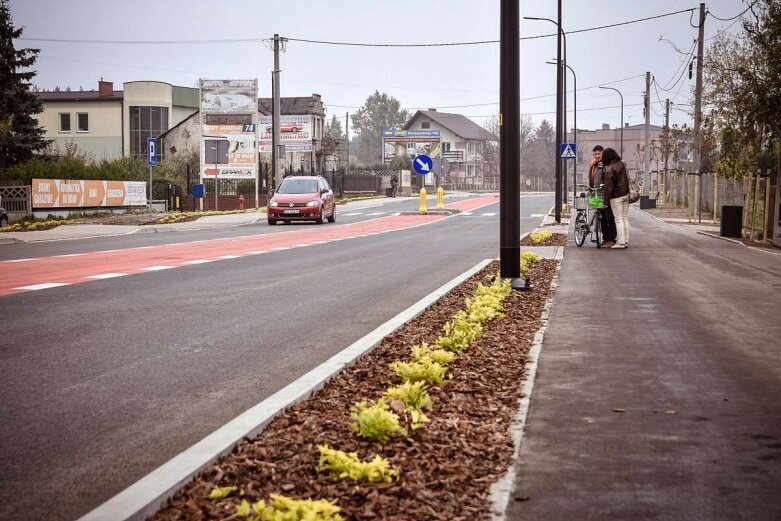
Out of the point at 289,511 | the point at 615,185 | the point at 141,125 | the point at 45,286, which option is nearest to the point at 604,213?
the point at 615,185

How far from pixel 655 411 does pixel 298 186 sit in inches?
1143

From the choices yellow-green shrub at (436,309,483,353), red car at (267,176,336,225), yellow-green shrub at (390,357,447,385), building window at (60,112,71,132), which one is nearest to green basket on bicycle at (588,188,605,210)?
yellow-green shrub at (436,309,483,353)

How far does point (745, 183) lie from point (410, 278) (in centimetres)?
1713

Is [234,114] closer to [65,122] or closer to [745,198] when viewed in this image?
[65,122]

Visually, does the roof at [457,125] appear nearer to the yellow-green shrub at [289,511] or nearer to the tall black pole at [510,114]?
the tall black pole at [510,114]

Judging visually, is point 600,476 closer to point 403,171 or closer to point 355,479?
point 355,479

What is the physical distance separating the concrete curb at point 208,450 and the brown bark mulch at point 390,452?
0.05 m

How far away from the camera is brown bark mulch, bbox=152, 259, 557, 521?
374 cm

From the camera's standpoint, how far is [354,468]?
3979 mm

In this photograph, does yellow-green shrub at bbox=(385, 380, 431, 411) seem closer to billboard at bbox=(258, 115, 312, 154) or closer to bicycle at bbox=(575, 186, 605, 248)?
bicycle at bbox=(575, 186, 605, 248)

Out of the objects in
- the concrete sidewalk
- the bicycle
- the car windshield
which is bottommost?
the concrete sidewalk

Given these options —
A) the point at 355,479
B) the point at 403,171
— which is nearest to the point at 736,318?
the point at 355,479

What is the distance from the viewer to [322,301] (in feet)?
35.9

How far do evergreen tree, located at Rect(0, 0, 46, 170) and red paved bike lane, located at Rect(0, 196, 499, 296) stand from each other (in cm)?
2382
